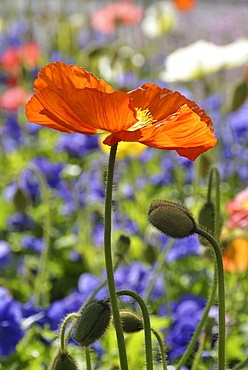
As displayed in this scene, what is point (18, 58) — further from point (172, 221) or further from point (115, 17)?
point (172, 221)

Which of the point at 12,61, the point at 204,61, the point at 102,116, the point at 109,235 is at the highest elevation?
the point at 12,61

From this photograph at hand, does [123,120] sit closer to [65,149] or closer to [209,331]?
[209,331]

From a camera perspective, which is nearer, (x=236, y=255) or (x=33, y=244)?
(x=236, y=255)

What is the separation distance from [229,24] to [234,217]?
326cm

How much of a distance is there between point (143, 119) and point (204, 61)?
3.67 ft

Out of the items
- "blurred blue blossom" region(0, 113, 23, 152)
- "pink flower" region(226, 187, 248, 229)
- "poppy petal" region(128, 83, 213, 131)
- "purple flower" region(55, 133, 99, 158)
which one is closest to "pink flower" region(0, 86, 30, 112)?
"blurred blue blossom" region(0, 113, 23, 152)

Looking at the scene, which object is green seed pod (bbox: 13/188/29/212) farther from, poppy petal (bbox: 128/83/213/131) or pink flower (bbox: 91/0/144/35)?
pink flower (bbox: 91/0/144/35)

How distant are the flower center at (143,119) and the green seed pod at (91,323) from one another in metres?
0.18

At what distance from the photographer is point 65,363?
26.4 inches

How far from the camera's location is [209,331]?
0.89 m

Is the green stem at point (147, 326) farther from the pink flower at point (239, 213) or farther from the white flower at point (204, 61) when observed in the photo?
the white flower at point (204, 61)

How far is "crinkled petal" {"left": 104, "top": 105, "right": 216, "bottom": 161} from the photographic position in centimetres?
57

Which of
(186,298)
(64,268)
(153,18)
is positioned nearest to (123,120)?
(186,298)

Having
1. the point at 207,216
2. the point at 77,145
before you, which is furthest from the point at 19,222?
the point at 207,216
